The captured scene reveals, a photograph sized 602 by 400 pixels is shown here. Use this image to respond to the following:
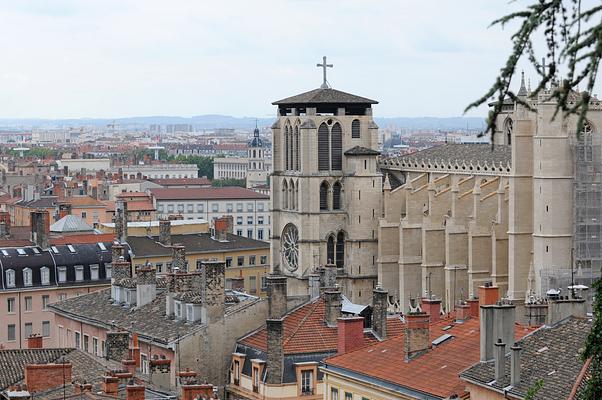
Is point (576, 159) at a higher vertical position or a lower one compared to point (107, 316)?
higher

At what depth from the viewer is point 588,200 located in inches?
2621

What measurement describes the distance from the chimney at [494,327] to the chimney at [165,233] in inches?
1988

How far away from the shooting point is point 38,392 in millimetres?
30062

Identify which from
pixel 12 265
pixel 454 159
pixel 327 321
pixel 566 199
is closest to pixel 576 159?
pixel 566 199

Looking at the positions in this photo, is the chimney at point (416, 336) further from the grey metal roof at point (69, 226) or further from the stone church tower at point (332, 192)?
the grey metal roof at point (69, 226)

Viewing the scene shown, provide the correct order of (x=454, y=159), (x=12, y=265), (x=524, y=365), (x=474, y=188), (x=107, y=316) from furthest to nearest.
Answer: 1. (x=454, y=159)
2. (x=474, y=188)
3. (x=12, y=265)
4. (x=107, y=316)
5. (x=524, y=365)

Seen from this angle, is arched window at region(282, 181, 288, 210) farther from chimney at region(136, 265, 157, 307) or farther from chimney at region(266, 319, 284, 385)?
chimney at region(266, 319, 284, 385)

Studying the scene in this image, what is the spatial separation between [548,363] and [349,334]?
10.2 metres

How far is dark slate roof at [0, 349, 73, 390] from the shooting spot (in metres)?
33.5

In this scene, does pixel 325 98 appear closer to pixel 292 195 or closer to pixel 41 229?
pixel 292 195

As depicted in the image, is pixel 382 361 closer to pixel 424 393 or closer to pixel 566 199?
pixel 424 393

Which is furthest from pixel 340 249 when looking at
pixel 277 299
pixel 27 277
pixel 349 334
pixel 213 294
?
pixel 349 334

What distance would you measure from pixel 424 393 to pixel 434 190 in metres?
51.7

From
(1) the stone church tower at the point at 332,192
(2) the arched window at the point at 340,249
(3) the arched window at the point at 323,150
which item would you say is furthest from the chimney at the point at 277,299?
(3) the arched window at the point at 323,150
